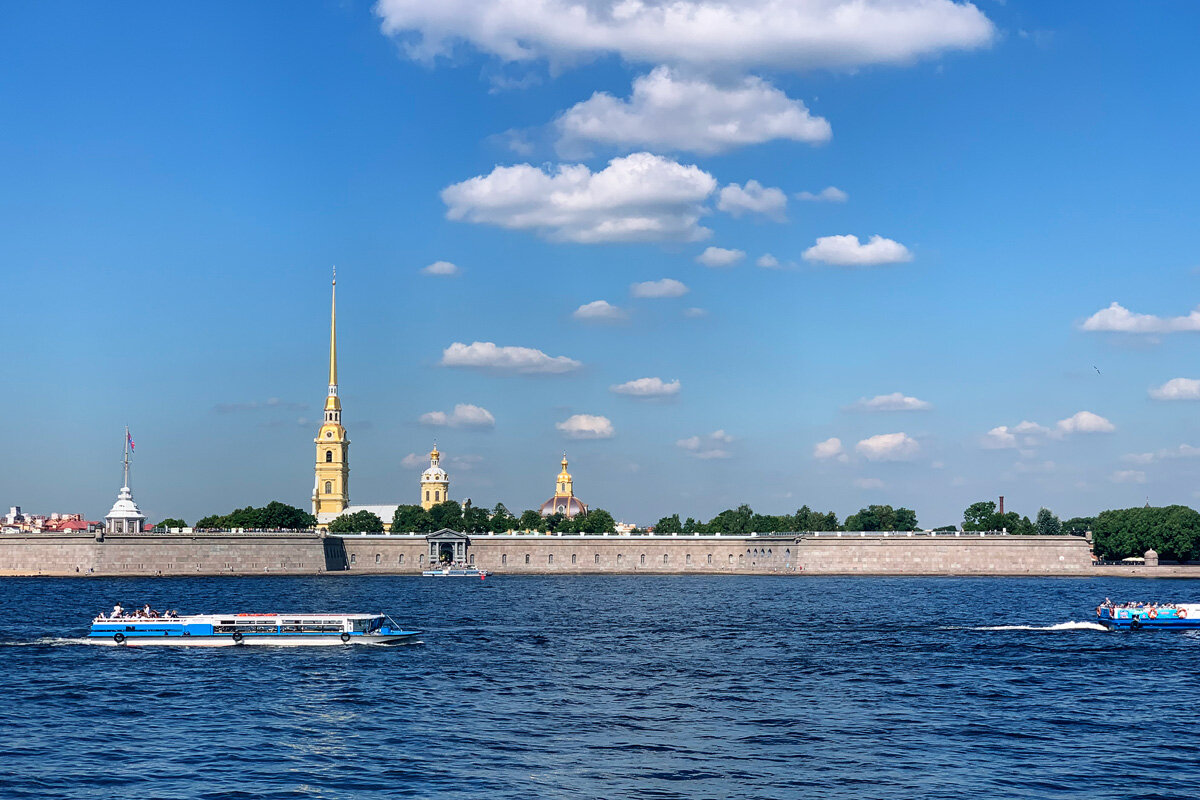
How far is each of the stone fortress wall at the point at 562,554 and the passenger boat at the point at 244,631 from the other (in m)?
84.9

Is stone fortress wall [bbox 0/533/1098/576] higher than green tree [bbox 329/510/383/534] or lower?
lower

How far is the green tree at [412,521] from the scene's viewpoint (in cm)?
18250

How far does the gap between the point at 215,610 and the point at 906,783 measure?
56.7 m

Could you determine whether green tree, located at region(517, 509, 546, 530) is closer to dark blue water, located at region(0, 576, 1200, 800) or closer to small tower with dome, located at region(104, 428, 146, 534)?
small tower with dome, located at region(104, 428, 146, 534)

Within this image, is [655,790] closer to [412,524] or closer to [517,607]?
[517,607]

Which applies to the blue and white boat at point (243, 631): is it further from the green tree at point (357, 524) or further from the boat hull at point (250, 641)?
the green tree at point (357, 524)

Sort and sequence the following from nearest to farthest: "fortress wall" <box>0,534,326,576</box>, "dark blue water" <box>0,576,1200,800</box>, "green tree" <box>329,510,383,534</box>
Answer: "dark blue water" <box>0,576,1200,800</box>
"fortress wall" <box>0,534,326,576</box>
"green tree" <box>329,510,383,534</box>

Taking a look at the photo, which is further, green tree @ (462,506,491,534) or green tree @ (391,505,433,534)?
green tree @ (391,505,433,534)

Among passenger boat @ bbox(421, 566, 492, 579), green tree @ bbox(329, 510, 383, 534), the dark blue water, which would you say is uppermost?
green tree @ bbox(329, 510, 383, 534)

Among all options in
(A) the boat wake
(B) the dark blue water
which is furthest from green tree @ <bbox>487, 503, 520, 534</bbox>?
(A) the boat wake

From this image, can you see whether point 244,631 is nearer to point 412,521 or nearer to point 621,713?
point 621,713

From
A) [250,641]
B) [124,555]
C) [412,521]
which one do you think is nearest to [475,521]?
[412,521]

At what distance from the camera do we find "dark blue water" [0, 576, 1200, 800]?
29891 mm

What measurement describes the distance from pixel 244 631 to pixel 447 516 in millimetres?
125997
